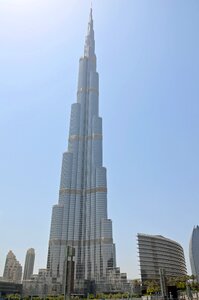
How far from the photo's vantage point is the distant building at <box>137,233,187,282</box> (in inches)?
5965

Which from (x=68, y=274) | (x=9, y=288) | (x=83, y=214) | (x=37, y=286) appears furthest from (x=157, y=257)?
(x=68, y=274)

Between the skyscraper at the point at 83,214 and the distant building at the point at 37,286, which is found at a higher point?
the skyscraper at the point at 83,214

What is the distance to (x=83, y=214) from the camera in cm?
16788

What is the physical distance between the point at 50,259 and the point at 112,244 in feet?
123

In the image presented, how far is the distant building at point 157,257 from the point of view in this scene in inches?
5965

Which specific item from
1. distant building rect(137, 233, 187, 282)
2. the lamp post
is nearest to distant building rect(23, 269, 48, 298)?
distant building rect(137, 233, 187, 282)

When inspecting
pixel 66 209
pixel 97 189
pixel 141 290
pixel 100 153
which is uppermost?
pixel 100 153

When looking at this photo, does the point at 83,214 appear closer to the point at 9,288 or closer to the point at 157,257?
the point at 157,257

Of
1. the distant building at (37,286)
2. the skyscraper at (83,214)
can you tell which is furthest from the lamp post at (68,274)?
the distant building at (37,286)

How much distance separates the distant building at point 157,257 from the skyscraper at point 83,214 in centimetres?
1827

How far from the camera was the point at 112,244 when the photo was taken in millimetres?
154250

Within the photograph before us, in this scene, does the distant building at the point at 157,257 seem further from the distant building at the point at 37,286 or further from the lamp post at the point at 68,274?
the lamp post at the point at 68,274

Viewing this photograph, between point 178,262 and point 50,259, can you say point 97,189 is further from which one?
point 178,262

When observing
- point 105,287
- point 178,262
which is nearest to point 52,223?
point 105,287
